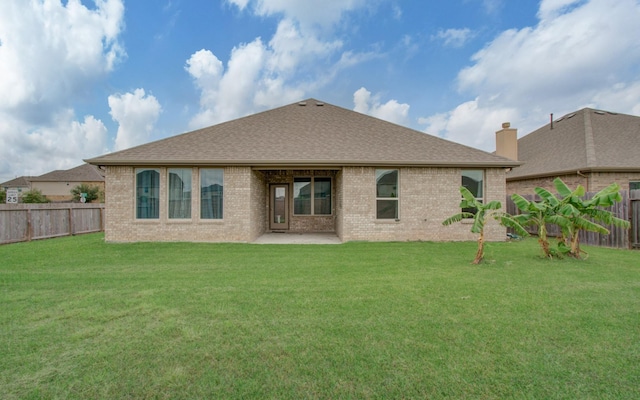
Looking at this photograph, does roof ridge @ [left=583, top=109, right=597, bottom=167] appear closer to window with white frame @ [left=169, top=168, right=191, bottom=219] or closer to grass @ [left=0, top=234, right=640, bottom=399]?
grass @ [left=0, top=234, right=640, bottom=399]

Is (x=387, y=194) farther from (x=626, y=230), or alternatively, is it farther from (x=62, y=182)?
(x=62, y=182)

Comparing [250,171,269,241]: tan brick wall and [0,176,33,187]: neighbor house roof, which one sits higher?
[0,176,33,187]: neighbor house roof

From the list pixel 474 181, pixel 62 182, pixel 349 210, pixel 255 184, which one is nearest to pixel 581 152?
pixel 474 181

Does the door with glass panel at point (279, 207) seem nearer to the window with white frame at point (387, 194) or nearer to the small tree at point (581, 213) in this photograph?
the window with white frame at point (387, 194)

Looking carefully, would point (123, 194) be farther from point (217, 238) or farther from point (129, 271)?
point (129, 271)

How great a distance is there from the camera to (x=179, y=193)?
35.3ft

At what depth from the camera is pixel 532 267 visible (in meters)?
6.84

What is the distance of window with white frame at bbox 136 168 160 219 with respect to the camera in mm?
10711

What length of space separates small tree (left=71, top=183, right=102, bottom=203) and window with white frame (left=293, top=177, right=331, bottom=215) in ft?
116

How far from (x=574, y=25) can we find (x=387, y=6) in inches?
310

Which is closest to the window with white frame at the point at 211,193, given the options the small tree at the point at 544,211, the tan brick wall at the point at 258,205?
the tan brick wall at the point at 258,205

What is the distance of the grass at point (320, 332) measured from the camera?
8.24 ft

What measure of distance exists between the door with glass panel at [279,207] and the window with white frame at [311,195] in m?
0.43

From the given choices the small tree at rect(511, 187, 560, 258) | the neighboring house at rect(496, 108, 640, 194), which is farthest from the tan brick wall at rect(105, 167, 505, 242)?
the neighboring house at rect(496, 108, 640, 194)
